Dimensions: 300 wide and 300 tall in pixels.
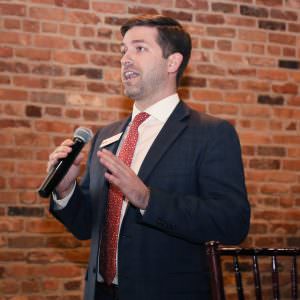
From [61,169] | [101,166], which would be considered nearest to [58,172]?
[61,169]

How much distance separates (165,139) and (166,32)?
52cm

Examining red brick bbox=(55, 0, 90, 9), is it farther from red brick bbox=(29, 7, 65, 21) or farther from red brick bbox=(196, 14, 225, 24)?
red brick bbox=(196, 14, 225, 24)

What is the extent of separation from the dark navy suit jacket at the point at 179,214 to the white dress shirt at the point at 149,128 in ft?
0.19

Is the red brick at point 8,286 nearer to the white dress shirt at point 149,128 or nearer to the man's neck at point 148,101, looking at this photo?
the white dress shirt at point 149,128

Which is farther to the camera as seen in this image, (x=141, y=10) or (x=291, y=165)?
(x=291, y=165)

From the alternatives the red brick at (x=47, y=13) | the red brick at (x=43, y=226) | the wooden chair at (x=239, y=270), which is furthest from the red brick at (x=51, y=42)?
the wooden chair at (x=239, y=270)

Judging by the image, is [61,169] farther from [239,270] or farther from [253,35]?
[253,35]

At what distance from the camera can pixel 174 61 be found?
2270 mm

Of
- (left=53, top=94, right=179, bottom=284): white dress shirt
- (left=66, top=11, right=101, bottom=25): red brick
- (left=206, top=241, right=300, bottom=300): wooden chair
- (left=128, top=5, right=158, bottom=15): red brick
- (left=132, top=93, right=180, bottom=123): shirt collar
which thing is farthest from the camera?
(left=128, top=5, right=158, bottom=15): red brick

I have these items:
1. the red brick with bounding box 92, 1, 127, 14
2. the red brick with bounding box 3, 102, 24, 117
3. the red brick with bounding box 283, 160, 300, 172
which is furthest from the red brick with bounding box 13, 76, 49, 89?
the red brick with bounding box 283, 160, 300, 172

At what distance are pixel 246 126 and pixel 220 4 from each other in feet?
2.65

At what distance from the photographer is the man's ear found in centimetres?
225

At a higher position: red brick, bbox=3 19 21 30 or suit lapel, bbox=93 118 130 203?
red brick, bbox=3 19 21 30

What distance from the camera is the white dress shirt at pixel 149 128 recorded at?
2023 mm
